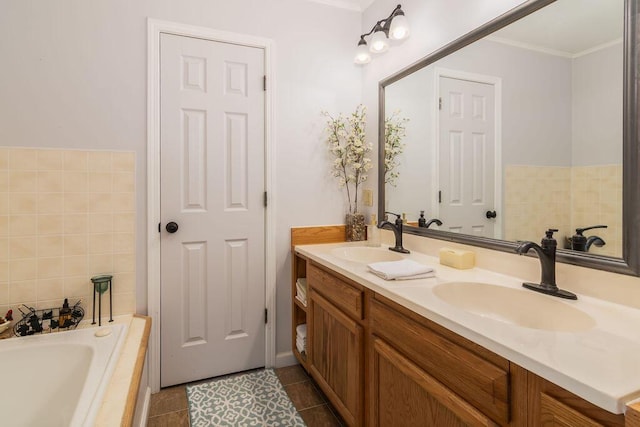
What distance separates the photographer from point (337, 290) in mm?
1589

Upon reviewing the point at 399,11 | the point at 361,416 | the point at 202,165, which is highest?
the point at 399,11

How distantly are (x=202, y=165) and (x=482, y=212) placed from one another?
1.57 m

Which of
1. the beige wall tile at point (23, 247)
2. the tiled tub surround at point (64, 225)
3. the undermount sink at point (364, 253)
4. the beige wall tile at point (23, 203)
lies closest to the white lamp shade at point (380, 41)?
the undermount sink at point (364, 253)

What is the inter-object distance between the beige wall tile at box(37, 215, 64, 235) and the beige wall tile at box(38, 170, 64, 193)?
0.45ft

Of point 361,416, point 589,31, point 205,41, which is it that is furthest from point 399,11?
point 361,416


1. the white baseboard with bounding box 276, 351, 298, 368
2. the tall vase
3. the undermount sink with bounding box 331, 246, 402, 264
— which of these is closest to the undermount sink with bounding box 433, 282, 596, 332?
the undermount sink with bounding box 331, 246, 402, 264

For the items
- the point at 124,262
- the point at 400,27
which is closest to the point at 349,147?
the point at 400,27

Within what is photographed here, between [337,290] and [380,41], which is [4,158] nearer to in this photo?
[337,290]

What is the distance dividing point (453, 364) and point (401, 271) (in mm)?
448

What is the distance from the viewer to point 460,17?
1.59m

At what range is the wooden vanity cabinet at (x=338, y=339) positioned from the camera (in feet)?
4.68

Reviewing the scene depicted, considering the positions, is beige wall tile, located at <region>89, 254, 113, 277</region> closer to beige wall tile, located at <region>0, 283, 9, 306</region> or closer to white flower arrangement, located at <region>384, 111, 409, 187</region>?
beige wall tile, located at <region>0, 283, 9, 306</region>

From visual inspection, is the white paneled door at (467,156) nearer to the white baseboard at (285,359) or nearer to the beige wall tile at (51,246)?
the white baseboard at (285,359)

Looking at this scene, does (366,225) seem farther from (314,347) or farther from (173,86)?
(173,86)
